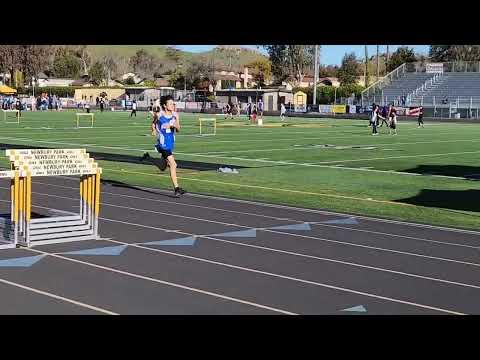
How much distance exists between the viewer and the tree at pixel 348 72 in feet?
396

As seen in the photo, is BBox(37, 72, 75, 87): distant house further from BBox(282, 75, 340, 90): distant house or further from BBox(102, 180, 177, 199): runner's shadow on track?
BBox(102, 180, 177, 199): runner's shadow on track

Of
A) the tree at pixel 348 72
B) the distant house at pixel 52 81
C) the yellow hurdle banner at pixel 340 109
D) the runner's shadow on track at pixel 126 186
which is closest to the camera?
the runner's shadow on track at pixel 126 186

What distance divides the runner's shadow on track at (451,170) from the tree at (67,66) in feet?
430

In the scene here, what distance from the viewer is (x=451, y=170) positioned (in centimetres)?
2217

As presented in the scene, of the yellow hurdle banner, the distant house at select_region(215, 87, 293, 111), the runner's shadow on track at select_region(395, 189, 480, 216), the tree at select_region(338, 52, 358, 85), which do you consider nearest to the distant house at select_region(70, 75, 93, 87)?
the tree at select_region(338, 52, 358, 85)

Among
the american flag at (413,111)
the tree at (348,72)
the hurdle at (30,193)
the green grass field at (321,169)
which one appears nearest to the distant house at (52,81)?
the tree at (348,72)

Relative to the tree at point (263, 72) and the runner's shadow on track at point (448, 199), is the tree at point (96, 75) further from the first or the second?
the runner's shadow on track at point (448, 199)

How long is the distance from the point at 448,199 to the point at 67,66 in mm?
150326

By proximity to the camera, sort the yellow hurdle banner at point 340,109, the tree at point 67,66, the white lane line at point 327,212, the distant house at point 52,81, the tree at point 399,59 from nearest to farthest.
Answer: the white lane line at point 327,212, the yellow hurdle banner at point 340,109, the tree at point 399,59, the distant house at point 52,81, the tree at point 67,66

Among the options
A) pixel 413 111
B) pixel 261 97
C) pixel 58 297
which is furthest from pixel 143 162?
pixel 261 97

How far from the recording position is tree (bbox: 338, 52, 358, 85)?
4754 inches

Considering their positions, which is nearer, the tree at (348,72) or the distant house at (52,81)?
the tree at (348,72)

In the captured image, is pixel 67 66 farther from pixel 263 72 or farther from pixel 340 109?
pixel 340 109
